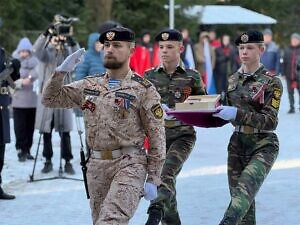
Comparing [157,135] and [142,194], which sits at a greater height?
[157,135]

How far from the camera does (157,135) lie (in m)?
5.80

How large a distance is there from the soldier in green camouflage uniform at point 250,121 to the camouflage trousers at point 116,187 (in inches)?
49.0

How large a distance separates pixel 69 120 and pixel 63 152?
468 millimetres

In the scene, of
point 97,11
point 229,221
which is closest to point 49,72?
point 229,221

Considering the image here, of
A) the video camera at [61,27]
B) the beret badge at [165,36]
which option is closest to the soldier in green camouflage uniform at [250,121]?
the beret badge at [165,36]

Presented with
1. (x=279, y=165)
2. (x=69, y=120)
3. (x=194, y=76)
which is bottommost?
(x=279, y=165)

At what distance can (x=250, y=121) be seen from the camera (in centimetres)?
693

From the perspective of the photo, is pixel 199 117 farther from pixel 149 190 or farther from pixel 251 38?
pixel 149 190

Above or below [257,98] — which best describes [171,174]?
below

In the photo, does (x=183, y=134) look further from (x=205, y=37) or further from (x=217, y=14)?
(x=217, y=14)

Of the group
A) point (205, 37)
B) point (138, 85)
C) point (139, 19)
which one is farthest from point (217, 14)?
point (138, 85)

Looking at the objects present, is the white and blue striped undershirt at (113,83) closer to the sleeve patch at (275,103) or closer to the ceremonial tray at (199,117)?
the ceremonial tray at (199,117)

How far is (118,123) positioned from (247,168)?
164cm

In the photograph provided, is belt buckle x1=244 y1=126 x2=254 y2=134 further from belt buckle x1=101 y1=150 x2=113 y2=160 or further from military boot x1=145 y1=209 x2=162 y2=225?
belt buckle x1=101 y1=150 x2=113 y2=160
